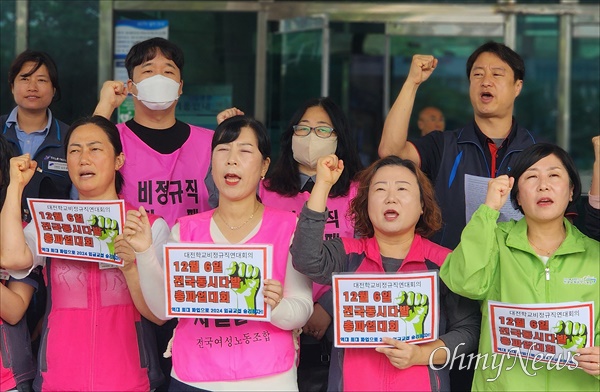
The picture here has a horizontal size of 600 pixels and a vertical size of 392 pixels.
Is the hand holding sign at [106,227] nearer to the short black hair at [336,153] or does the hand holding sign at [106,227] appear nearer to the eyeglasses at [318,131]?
the short black hair at [336,153]

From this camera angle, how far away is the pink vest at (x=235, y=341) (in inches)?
146

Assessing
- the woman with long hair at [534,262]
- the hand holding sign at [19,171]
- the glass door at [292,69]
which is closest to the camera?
the woman with long hair at [534,262]

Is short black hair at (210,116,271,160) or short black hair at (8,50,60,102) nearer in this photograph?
short black hair at (210,116,271,160)

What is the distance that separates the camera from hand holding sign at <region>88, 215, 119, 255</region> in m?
4.01

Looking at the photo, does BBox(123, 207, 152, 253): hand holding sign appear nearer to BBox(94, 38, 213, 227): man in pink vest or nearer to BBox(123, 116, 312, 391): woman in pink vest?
BBox(123, 116, 312, 391): woman in pink vest

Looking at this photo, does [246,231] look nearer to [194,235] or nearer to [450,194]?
[194,235]

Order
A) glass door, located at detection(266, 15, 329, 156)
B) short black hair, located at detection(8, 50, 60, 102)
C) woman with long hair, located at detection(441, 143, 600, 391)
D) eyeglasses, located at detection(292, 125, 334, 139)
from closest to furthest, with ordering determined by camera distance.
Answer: woman with long hair, located at detection(441, 143, 600, 391) → eyeglasses, located at detection(292, 125, 334, 139) → short black hair, located at detection(8, 50, 60, 102) → glass door, located at detection(266, 15, 329, 156)

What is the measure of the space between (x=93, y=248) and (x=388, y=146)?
145 centimetres

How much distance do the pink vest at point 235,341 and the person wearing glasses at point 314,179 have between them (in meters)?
0.55

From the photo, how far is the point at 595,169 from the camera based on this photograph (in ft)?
12.2

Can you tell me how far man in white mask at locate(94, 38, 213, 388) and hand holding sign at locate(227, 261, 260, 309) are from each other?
871mm

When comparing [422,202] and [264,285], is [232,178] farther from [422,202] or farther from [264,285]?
[422,202]

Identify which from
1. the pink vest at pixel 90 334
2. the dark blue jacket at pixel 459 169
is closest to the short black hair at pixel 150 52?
the pink vest at pixel 90 334

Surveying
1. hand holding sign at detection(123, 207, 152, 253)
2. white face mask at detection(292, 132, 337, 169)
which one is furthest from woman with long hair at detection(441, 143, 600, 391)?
hand holding sign at detection(123, 207, 152, 253)
